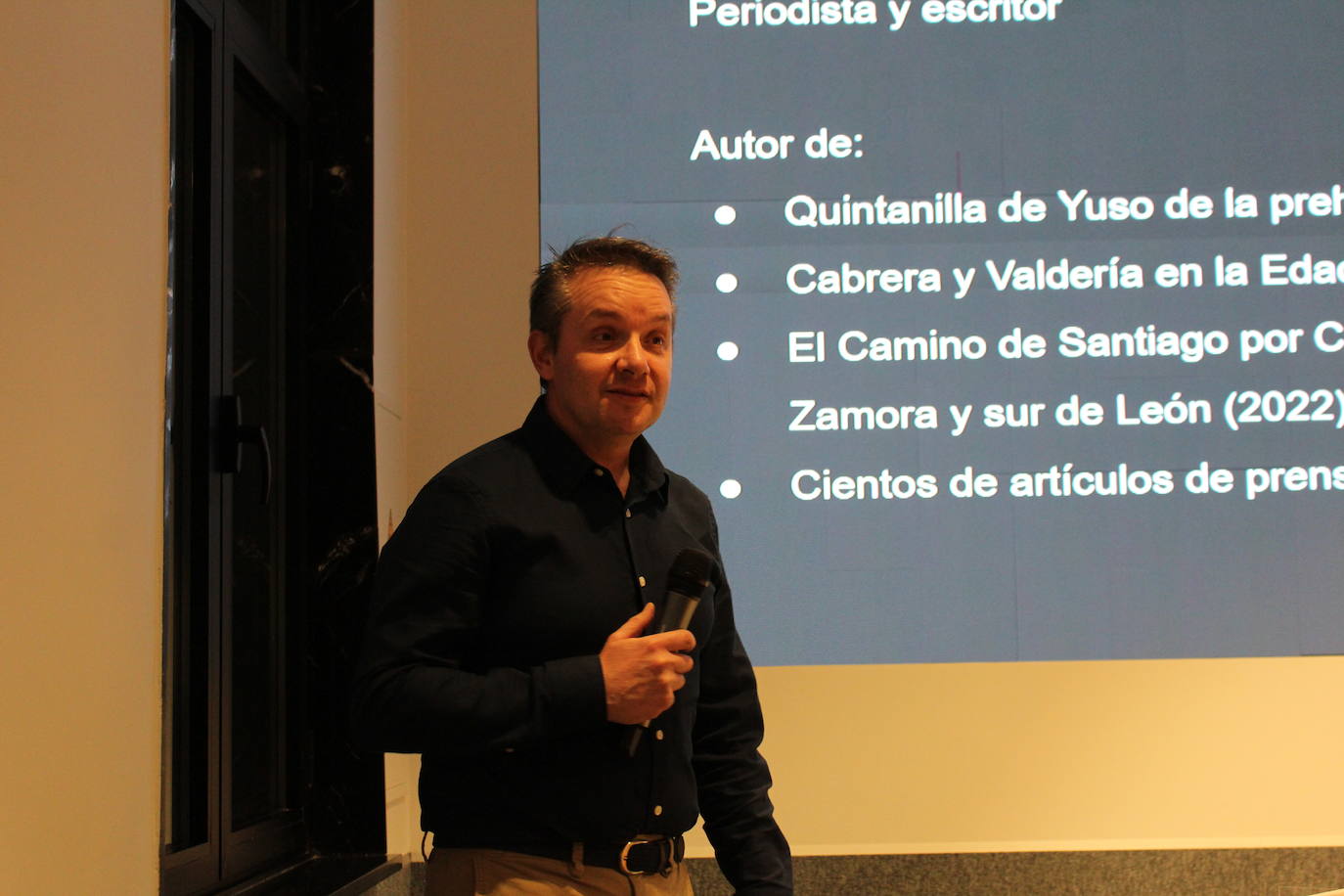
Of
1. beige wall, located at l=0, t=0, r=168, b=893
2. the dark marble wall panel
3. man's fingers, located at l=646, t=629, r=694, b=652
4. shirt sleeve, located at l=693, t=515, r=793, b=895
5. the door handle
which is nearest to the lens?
beige wall, located at l=0, t=0, r=168, b=893

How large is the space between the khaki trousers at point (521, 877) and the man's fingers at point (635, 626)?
10.2 inches

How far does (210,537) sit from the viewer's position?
7.86 feet

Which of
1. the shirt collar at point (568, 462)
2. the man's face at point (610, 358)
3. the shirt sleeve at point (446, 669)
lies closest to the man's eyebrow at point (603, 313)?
the man's face at point (610, 358)

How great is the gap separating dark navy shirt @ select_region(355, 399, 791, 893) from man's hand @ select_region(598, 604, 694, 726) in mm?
19

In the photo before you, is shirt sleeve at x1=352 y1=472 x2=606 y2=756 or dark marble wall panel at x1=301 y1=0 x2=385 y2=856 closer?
shirt sleeve at x1=352 y1=472 x2=606 y2=756

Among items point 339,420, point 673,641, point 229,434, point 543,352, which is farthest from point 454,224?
point 673,641

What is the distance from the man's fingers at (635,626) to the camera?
57.8 inches

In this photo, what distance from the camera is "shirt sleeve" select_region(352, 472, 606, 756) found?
1.41 metres

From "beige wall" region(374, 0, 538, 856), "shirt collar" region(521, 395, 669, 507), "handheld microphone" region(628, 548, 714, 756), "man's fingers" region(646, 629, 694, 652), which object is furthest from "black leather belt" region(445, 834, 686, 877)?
"beige wall" region(374, 0, 538, 856)

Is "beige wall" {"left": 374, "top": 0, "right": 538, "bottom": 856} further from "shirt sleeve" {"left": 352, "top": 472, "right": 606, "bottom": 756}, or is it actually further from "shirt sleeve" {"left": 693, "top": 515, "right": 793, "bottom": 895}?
"shirt sleeve" {"left": 352, "top": 472, "right": 606, "bottom": 756}

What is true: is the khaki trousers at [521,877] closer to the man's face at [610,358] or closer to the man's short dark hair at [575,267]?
the man's face at [610,358]

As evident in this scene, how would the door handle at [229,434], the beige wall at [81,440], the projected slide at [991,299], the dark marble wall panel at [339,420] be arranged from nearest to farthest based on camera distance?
the beige wall at [81,440] < the door handle at [229,434] < the dark marble wall panel at [339,420] < the projected slide at [991,299]

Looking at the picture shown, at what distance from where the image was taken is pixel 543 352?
1.67 meters

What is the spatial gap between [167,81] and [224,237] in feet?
2.36
